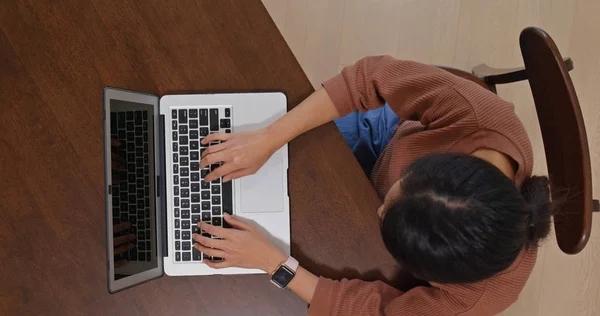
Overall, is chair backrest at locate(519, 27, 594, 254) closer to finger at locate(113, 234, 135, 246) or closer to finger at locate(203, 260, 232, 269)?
finger at locate(203, 260, 232, 269)

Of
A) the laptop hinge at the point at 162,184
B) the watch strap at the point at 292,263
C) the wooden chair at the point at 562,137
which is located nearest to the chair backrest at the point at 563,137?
the wooden chair at the point at 562,137

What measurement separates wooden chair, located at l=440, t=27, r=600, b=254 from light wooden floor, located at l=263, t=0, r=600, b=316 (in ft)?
2.51

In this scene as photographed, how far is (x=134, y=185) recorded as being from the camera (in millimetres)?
862

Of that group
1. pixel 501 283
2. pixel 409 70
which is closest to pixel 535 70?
pixel 409 70

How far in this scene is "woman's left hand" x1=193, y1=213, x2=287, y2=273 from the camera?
879 millimetres

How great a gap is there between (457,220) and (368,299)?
0.29m

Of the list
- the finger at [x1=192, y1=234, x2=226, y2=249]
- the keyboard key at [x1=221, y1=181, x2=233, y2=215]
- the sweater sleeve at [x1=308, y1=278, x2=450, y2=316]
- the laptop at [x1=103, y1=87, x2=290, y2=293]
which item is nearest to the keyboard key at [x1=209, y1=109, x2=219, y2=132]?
the laptop at [x1=103, y1=87, x2=290, y2=293]

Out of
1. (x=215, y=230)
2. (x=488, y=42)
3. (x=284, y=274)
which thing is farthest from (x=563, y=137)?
(x=488, y=42)

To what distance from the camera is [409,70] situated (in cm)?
87

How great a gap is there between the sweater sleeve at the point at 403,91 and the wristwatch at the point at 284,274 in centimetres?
31

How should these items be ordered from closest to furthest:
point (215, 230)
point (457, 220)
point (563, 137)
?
1. point (457, 220)
2. point (563, 137)
3. point (215, 230)

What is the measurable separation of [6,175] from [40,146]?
88 millimetres

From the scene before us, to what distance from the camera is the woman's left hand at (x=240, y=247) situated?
0.88m

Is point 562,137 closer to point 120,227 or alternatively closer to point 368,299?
point 368,299
